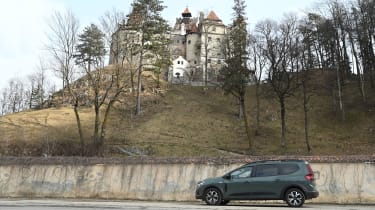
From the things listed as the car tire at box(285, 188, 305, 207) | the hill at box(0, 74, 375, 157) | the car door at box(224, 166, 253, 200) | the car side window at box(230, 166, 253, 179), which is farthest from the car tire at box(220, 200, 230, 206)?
the hill at box(0, 74, 375, 157)

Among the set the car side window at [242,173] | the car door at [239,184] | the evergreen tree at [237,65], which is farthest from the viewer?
the evergreen tree at [237,65]

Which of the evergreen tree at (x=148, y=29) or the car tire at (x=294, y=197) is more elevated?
the evergreen tree at (x=148, y=29)

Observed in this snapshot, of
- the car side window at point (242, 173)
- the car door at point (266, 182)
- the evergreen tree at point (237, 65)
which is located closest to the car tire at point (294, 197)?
the car door at point (266, 182)

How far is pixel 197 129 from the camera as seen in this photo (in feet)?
172

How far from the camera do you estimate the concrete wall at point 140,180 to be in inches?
754

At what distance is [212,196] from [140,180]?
6.01m

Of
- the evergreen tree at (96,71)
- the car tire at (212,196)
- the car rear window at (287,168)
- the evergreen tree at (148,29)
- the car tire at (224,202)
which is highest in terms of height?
the evergreen tree at (148,29)

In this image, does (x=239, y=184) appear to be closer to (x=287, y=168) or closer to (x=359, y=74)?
(x=287, y=168)

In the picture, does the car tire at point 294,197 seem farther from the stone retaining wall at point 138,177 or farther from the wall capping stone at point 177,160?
the wall capping stone at point 177,160

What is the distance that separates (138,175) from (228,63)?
97.7 ft

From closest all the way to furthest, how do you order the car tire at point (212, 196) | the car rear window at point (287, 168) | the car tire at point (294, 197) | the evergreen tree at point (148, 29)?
the car tire at point (294, 197) < the car rear window at point (287, 168) < the car tire at point (212, 196) < the evergreen tree at point (148, 29)

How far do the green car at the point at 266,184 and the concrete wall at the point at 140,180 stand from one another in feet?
12.2

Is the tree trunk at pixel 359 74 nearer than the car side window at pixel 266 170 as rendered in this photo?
No

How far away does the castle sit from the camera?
3159 inches
